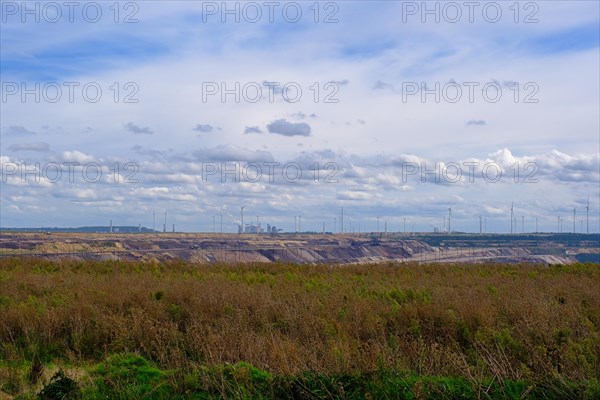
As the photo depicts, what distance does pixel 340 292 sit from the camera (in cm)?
2006

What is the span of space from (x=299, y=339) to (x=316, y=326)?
0.54 meters

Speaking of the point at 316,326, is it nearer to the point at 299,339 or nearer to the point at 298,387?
the point at 299,339

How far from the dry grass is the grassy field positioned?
41 millimetres

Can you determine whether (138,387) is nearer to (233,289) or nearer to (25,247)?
(233,289)

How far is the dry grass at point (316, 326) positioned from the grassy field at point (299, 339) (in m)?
0.04

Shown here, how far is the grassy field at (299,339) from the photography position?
936 cm

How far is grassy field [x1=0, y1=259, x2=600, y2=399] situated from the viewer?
30.7 feet

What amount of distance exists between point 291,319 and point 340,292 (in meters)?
4.96

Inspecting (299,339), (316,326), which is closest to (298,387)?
(299,339)

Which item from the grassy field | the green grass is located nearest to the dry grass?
the grassy field

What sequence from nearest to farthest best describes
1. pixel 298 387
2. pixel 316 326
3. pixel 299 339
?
pixel 298 387, pixel 299 339, pixel 316 326

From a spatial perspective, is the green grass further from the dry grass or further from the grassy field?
the dry grass

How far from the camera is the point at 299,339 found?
47.0 ft

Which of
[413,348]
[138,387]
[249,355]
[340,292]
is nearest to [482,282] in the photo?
[340,292]
